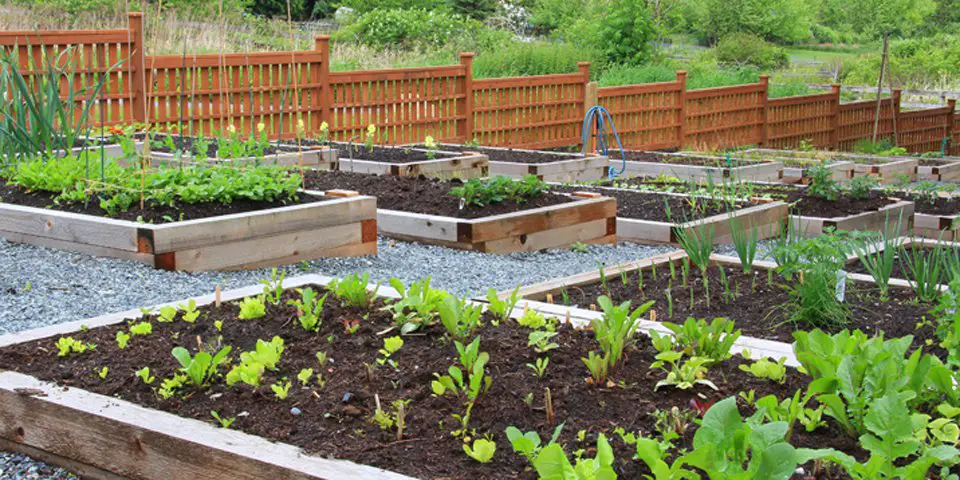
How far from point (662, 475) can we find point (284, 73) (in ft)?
29.4

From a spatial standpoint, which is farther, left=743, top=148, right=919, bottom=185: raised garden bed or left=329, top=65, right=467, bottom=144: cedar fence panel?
left=743, top=148, right=919, bottom=185: raised garden bed

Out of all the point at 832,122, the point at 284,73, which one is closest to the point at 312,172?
the point at 284,73

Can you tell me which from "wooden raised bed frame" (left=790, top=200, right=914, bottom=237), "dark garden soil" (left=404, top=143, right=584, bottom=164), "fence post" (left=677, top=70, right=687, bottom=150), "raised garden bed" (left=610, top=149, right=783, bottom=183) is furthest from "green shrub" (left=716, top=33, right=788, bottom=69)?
"wooden raised bed frame" (left=790, top=200, right=914, bottom=237)

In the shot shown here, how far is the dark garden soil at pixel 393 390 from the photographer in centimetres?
245

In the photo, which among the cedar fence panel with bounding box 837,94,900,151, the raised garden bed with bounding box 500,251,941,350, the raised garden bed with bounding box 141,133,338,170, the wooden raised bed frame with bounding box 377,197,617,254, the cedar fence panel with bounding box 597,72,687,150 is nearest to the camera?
the raised garden bed with bounding box 500,251,941,350

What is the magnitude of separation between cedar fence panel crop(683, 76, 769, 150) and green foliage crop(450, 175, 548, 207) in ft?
26.1

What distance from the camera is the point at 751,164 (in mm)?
11172

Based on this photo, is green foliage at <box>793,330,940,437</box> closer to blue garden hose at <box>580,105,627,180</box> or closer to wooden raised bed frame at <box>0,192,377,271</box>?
wooden raised bed frame at <box>0,192,377,271</box>

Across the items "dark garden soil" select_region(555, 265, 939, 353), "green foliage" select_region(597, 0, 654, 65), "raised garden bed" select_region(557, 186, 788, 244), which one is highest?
"green foliage" select_region(597, 0, 654, 65)

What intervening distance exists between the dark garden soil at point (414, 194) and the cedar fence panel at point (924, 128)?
13.7 m

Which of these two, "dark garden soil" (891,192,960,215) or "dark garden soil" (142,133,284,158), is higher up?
"dark garden soil" (142,133,284,158)

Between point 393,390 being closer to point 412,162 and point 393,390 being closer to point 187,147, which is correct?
point 412,162

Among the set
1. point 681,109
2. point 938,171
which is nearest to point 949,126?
point 938,171

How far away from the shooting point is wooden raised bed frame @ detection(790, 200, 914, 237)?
7285 millimetres
